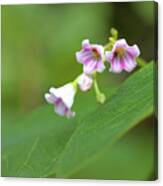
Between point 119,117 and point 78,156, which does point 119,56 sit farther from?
point 78,156

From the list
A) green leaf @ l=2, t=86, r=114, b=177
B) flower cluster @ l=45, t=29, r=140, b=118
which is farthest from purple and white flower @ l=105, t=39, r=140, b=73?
green leaf @ l=2, t=86, r=114, b=177

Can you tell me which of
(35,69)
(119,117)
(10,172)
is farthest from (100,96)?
(10,172)

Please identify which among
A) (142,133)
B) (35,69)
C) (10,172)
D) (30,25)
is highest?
(30,25)

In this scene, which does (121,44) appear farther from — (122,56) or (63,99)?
(63,99)

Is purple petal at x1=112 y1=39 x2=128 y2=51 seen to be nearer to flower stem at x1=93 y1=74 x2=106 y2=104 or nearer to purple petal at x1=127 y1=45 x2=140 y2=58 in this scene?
purple petal at x1=127 y1=45 x2=140 y2=58

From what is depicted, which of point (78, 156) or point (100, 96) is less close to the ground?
point (100, 96)

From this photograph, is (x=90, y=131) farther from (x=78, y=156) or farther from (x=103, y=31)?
(x=103, y=31)
